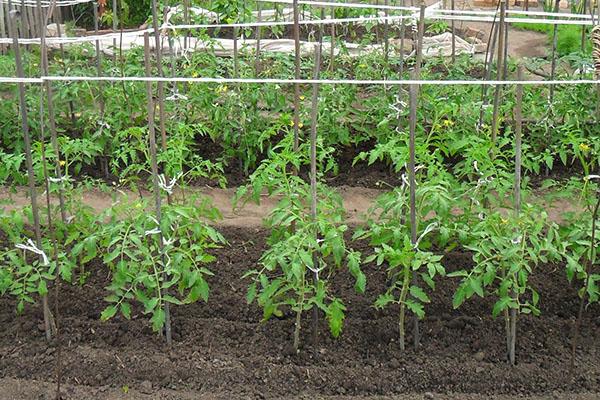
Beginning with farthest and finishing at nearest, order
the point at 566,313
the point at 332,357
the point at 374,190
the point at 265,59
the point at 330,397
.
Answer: the point at 265,59 → the point at 374,190 → the point at 566,313 → the point at 332,357 → the point at 330,397

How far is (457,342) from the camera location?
12.1 feet

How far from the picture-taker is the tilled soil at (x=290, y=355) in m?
3.42

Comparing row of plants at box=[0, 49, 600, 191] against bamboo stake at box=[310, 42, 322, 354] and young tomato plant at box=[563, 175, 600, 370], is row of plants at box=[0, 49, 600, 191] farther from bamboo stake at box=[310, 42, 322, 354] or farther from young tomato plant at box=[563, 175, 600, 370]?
bamboo stake at box=[310, 42, 322, 354]

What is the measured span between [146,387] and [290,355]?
61 cm

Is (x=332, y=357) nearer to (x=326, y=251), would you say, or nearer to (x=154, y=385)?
(x=326, y=251)

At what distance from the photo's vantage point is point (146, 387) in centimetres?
340

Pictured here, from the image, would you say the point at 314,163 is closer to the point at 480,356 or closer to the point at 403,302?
the point at 403,302

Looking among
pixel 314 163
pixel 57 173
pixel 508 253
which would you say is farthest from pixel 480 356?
pixel 57 173

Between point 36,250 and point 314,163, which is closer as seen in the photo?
point 314,163

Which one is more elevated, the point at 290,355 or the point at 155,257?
the point at 155,257

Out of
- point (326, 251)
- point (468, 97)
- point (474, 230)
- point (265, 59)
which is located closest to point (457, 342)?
point (474, 230)

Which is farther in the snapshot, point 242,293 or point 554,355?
point 242,293

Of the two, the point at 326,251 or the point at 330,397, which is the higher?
the point at 326,251

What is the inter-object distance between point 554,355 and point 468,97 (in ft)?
7.46
